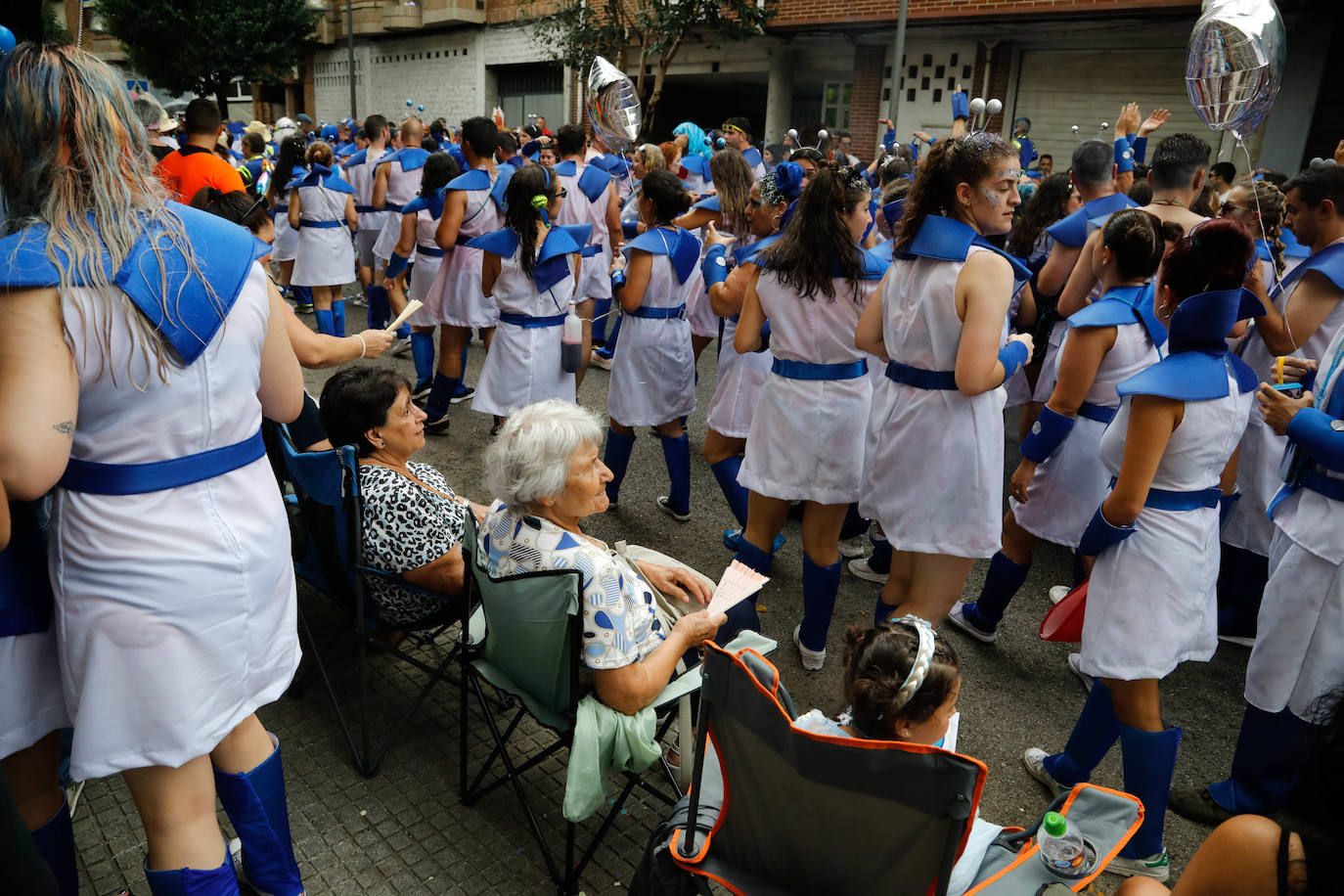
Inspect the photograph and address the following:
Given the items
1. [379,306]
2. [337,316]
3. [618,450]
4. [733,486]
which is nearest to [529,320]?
[618,450]

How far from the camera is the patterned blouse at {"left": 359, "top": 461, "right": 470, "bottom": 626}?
2.81m

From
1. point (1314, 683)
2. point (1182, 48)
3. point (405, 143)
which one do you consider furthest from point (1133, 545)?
point (1182, 48)

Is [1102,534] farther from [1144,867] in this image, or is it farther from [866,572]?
[866,572]

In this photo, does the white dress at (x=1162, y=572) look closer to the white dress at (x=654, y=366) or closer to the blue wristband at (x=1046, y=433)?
the blue wristband at (x=1046, y=433)

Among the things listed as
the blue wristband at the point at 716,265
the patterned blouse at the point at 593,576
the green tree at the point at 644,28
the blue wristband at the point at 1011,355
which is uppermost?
the green tree at the point at 644,28

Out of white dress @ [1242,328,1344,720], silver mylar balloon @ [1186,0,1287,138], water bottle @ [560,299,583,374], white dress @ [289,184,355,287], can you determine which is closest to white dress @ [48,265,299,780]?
white dress @ [1242,328,1344,720]

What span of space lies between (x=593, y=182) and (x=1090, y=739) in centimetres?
611

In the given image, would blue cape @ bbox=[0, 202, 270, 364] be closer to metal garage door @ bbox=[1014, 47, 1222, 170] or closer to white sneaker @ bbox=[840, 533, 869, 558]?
white sneaker @ bbox=[840, 533, 869, 558]

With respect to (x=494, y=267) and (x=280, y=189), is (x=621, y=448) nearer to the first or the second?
(x=494, y=267)

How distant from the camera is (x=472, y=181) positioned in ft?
19.5

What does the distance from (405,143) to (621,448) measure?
6031 mm

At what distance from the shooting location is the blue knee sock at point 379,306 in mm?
8305

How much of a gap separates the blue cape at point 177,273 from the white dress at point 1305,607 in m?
2.68

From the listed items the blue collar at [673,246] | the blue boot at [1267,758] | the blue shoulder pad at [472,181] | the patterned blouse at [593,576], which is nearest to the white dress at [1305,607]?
the blue boot at [1267,758]
